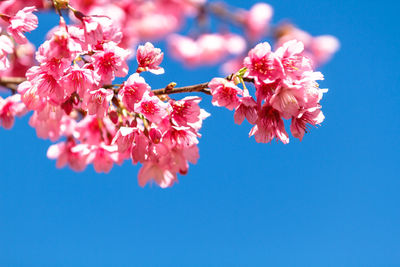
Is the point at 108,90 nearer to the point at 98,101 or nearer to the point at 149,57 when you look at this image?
the point at 98,101

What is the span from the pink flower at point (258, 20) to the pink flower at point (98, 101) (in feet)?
10.2

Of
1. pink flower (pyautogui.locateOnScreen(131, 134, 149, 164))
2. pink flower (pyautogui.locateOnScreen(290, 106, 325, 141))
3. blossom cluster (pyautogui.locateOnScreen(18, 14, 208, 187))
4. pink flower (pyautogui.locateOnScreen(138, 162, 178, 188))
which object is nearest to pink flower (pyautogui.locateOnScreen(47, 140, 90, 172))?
pink flower (pyautogui.locateOnScreen(138, 162, 178, 188))

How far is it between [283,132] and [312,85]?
228 millimetres

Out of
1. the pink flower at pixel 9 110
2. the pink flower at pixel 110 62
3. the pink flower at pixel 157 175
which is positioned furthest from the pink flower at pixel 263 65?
the pink flower at pixel 9 110

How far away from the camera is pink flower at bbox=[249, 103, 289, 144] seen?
173 cm

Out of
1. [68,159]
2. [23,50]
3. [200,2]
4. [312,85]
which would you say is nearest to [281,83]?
[312,85]

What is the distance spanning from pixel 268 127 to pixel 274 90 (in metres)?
0.17

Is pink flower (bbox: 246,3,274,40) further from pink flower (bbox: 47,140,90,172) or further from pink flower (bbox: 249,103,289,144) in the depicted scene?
pink flower (bbox: 249,103,289,144)

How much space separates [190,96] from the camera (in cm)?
178

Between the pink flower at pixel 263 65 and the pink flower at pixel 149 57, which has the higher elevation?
the pink flower at pixel 149 57

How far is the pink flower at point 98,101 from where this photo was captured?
1740 mm

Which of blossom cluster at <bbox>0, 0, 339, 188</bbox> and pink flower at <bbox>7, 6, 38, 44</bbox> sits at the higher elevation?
pink flower at <bbox>7, 6, 38, 44</bbox>

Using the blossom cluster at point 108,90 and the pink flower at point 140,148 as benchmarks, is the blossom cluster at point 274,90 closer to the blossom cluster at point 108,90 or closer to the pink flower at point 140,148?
the blossom cluster at point 108,90

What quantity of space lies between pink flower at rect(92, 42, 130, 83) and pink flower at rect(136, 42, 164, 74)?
2.4 inches
